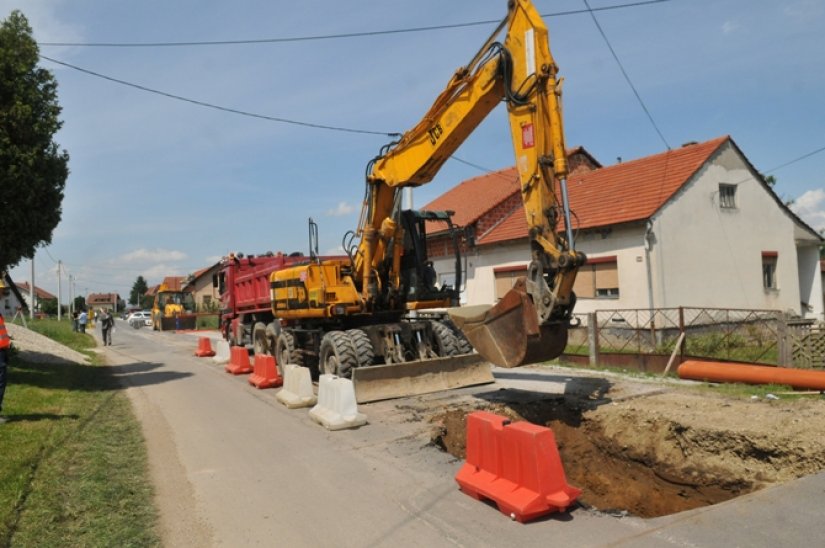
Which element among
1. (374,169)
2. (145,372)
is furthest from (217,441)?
(145,372)

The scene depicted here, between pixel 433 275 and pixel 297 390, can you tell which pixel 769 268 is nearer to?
pixel 433 275

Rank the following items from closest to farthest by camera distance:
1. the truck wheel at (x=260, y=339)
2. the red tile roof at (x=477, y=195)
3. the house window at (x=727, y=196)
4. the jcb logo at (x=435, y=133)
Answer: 1. the jcb logo at (x=435, y=133)
2. the truck wheel at (x=260, y=339)
3. the house window at (x=727, y=196)
4. the red tile roof at (x=477, y=195)

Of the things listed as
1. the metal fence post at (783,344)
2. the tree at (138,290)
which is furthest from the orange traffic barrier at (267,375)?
the tree at (138,290)

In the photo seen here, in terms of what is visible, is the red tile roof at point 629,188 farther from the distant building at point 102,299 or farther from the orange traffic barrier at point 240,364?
the distant building at point 102,299

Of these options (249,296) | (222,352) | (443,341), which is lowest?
(222,352)

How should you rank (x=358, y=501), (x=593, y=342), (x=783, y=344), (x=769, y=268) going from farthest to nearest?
1. (x=769, y=268)
2. (x=593, y=342)
3. (x=783, y=344)
4. (x=358, y=501)

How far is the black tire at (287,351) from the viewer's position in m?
12.2

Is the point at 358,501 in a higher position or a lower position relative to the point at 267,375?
lower

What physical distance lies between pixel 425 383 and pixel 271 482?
443 cm

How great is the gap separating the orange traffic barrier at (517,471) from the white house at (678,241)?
9.72 metres

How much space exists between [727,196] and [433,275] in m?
11.8

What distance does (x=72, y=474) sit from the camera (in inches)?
241

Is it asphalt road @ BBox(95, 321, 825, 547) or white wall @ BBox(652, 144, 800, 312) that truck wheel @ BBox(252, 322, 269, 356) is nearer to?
asphalt road @ BBox(95, 321, 825, 547)

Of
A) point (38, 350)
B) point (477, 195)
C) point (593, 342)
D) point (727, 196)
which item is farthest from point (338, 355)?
point (477, 195)
